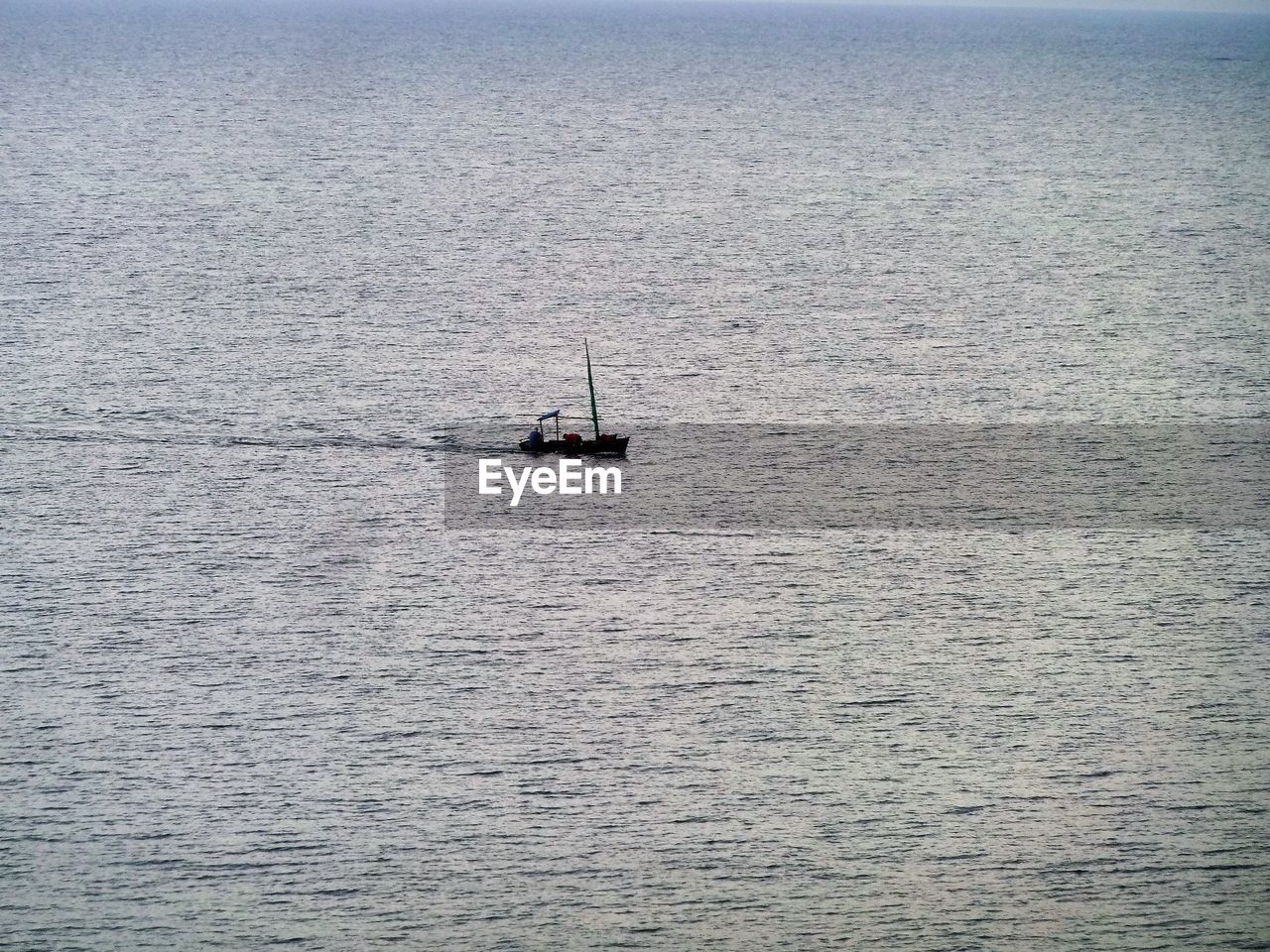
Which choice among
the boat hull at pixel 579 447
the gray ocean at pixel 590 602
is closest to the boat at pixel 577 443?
the boat hull at pixel 579 447

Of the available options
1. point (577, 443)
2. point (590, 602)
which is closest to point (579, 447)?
point (577, 443)

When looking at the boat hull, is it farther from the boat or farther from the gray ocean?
the gray ocean

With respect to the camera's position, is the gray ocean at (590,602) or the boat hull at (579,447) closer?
the gray ocean at (590,602)

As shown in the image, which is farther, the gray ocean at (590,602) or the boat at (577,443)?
the boat at (577,443)

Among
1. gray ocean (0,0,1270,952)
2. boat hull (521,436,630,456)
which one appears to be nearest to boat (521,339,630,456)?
boat hull (521,436,630,456)

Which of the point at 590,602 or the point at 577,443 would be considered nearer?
the point at 590,602

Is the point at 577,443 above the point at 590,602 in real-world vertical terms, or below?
above

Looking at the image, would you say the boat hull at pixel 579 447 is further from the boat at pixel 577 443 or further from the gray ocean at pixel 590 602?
the gray ocean at pixel 590 602

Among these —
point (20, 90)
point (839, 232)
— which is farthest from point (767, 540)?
point (20, 90)

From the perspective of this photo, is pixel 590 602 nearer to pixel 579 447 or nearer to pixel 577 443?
pixel 579 447
